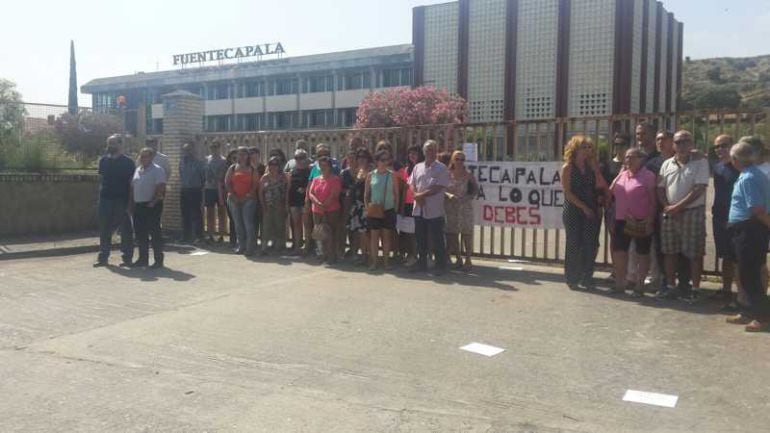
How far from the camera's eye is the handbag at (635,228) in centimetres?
759

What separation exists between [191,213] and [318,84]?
45.3 m

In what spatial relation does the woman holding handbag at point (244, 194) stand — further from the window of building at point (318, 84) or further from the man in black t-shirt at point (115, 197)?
the window of building at point (318, 84)

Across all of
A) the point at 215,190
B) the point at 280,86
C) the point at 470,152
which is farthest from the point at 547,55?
the point at 470,152

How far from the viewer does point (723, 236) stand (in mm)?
Answer: 7164

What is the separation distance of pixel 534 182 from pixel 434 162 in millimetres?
1566

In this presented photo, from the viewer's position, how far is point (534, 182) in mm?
9461

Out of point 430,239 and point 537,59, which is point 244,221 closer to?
point 430,239

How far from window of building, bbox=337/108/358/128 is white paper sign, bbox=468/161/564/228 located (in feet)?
150

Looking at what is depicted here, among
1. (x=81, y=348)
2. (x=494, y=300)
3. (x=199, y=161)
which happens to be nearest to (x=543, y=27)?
(x=199, y=161)

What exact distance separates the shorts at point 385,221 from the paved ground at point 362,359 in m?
1.16

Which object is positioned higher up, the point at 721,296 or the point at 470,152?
the point at 470,152

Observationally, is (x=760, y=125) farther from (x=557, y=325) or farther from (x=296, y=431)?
(x=296, y=431)

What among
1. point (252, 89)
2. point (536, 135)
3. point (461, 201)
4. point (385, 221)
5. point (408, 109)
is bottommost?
point (385, 221)

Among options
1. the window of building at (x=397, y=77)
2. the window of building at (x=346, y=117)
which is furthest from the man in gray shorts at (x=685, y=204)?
the window of building at (x=346, y=117)
